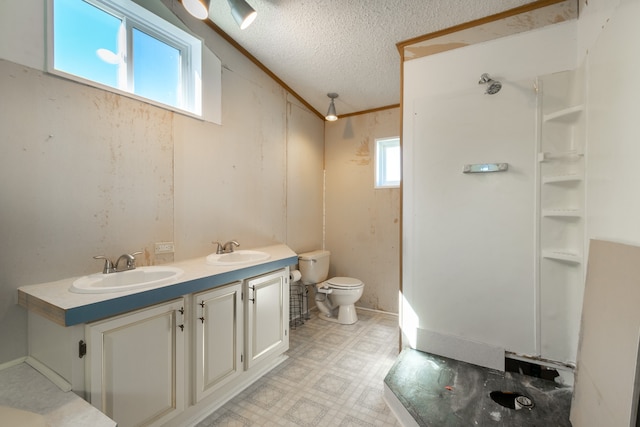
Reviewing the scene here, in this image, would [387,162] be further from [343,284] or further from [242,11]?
[242,11]

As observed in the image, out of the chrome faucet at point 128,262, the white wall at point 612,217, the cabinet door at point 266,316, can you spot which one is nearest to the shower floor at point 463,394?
the white wall at point 612,217

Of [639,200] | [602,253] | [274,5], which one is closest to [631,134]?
[639,200]

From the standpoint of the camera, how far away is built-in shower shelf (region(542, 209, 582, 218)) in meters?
1.62

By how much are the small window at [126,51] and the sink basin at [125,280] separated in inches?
43.2

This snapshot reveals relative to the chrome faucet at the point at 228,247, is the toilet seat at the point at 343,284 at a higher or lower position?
lower

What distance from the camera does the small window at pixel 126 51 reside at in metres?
1.54

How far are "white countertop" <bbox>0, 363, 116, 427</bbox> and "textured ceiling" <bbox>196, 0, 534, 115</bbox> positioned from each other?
2.42 meters

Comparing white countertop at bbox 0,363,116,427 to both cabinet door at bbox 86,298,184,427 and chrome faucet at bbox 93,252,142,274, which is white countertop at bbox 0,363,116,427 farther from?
chrome faucet at bbox 93,252,142,274

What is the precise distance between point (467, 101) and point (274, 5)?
1529 millimetres

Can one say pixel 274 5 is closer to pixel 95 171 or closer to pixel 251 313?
pixel 95 171

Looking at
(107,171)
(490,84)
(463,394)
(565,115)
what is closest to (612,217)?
(565,115)

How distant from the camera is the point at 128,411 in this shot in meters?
1.29

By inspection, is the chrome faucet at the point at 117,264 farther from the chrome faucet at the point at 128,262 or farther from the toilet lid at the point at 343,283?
the toilet lid at the point at 343,283

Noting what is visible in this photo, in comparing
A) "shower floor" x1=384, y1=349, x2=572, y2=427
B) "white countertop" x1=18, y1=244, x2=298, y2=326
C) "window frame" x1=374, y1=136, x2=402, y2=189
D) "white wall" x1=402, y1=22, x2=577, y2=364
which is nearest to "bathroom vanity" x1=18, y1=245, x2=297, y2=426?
"white countertop" x1=18, y1=244, x2=298, y2=326
